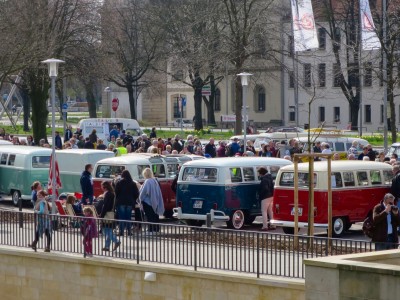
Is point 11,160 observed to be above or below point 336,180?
above

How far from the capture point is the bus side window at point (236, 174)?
93.1 ft

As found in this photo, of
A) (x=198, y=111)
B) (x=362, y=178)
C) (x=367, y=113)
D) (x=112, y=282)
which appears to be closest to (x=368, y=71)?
(x=198, y=111)

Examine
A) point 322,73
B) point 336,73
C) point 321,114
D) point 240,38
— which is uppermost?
point 240,38

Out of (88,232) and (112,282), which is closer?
(112,282)

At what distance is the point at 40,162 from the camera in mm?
35875

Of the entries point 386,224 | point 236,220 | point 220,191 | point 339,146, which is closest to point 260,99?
point 339,146

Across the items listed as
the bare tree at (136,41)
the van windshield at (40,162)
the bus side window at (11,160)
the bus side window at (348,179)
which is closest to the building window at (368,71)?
the van windshield at (40,162)

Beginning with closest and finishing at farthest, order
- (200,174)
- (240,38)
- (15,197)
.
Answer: (200,174) → (15,197) → (240,38)

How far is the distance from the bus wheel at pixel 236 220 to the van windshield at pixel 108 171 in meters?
3.91

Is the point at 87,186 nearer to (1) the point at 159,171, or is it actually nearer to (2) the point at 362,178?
(1) the point at 159,171

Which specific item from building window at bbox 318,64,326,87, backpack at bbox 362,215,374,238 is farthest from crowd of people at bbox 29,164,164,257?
building window at bbox 318,64,326,87

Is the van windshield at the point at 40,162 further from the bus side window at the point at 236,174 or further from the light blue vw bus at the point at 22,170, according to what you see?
the bus side window at the point at 236,174

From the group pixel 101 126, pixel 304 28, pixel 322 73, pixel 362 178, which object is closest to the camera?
pixel 362 178

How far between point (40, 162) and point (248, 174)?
369 inches
